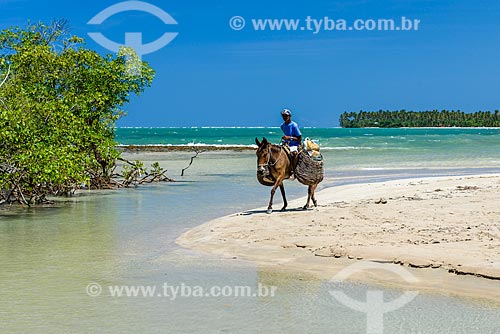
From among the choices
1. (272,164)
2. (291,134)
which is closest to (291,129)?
(291,134)

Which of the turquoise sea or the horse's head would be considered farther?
the horse's head

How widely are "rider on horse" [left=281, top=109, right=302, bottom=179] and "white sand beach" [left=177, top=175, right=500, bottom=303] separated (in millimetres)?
1383

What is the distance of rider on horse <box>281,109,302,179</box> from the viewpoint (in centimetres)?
1499

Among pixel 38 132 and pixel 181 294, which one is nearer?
pixel 181 294

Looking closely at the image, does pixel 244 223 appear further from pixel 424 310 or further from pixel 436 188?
pixel 436 188

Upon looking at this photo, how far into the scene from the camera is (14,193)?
754 inches

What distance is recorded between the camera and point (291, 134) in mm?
15094

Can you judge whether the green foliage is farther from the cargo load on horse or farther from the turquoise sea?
the cargo load on horse

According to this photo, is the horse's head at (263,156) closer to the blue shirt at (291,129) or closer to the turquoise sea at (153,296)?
the blue shirt at (291,129)

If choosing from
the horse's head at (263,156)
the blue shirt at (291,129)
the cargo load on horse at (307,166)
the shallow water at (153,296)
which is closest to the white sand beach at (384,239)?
the shallow water at (153,296)

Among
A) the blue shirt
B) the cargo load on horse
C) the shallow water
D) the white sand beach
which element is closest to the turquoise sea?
the shallow water

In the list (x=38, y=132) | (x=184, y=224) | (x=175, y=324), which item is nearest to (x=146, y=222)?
(x=184, y=224)

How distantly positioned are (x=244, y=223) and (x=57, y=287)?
5.42 meters

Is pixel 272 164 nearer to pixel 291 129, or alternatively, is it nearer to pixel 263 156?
pixel 263 156
